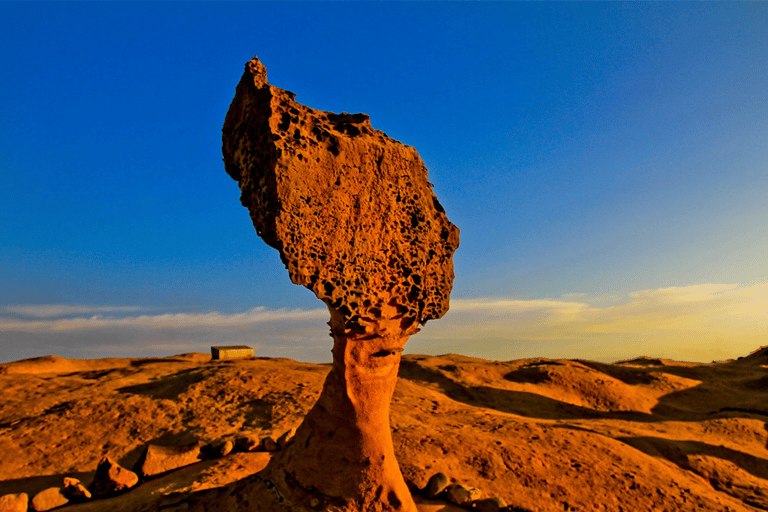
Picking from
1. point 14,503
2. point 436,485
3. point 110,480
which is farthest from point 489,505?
point 14,503

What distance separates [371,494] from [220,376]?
7.11 meters

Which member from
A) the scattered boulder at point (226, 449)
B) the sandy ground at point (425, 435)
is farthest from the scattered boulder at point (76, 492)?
the scattered boulder at point (226, 449)

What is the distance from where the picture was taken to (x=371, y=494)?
15.2 ft

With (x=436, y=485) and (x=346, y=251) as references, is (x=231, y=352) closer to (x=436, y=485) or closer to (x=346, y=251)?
(x=436, y=485)

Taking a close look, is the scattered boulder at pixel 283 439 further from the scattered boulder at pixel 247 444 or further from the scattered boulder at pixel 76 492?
the scattered boulder at pixel 76 492

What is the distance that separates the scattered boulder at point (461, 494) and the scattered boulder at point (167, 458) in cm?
377

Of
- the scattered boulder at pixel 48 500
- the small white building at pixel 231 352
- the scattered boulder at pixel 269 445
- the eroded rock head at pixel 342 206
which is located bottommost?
the scattered boulder at pixel 48 500

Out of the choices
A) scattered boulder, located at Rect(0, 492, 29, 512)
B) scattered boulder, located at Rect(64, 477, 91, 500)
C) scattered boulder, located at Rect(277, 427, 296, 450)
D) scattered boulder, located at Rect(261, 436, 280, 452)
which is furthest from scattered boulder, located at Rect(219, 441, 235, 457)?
scattered boulder, located at Rect(0, 492, 29, 512)

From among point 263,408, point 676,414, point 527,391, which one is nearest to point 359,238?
point 263,408

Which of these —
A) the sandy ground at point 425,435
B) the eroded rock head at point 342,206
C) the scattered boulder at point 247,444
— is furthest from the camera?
the scattered boulder at point 247,444

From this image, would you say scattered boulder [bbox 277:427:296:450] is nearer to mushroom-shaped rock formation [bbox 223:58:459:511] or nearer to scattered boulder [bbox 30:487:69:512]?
mushroom-shaped rock formation [bbox 223:58:459:511]

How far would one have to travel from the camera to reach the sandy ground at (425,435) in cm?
668

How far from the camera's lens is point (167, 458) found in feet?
21.6

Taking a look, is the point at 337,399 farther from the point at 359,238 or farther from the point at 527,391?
the point at 527,391
